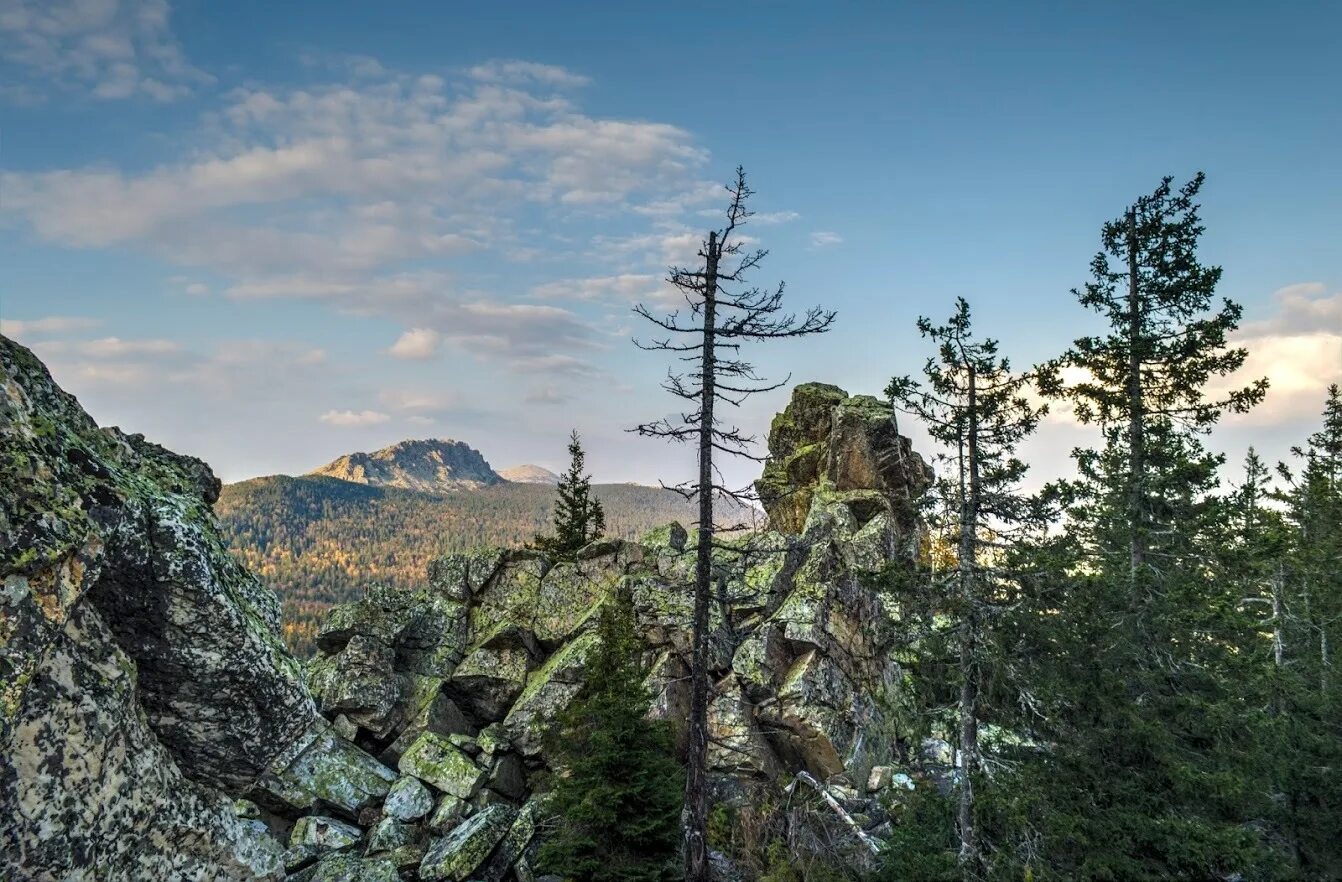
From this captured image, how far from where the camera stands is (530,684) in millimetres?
26562

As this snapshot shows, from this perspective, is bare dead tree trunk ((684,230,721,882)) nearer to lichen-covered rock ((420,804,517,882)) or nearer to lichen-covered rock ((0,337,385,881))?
lichen-covered rock ((420,804,517,882))

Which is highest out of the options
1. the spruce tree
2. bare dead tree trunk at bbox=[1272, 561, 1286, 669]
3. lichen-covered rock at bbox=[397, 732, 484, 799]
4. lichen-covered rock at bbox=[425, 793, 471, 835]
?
bare dead tree trunk at bbox=[1272, 561, 1286, 669]

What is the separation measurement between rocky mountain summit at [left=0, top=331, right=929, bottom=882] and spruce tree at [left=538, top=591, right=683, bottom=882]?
2.07 m

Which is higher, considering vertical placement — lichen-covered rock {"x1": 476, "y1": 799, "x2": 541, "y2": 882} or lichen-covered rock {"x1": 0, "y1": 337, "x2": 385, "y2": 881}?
lichen-covered rock {"x1": 0, "y1": 337, "x2": 385, "y2": 881}

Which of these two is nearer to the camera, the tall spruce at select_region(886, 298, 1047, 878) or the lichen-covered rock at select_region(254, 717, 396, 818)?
the tall spruce at select_region(886, 298, 1047, 878)

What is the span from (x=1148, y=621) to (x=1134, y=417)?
6.00m

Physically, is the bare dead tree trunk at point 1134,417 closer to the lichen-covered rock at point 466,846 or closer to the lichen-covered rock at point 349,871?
the lichen-covered rock at point 466,846

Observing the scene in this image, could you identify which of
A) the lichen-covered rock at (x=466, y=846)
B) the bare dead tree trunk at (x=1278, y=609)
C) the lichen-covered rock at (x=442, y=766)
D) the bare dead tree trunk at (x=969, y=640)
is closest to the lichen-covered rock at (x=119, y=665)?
the bare dead tree trunk at (x=969, y=640)

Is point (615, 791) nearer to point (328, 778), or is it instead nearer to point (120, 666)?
point (328, 778)

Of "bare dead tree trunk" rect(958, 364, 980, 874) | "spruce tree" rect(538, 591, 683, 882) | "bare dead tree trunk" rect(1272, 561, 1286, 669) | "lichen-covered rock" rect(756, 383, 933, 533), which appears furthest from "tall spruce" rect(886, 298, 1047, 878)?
"bare dead tree trunk" rect(1272, 561, 1286, 669)

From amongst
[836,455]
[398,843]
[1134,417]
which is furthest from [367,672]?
[1134,417]

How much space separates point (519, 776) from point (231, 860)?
2110cm

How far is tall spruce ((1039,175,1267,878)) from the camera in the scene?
14.0 metres

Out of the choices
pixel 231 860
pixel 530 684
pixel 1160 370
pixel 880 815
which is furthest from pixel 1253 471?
pixel 231 860
